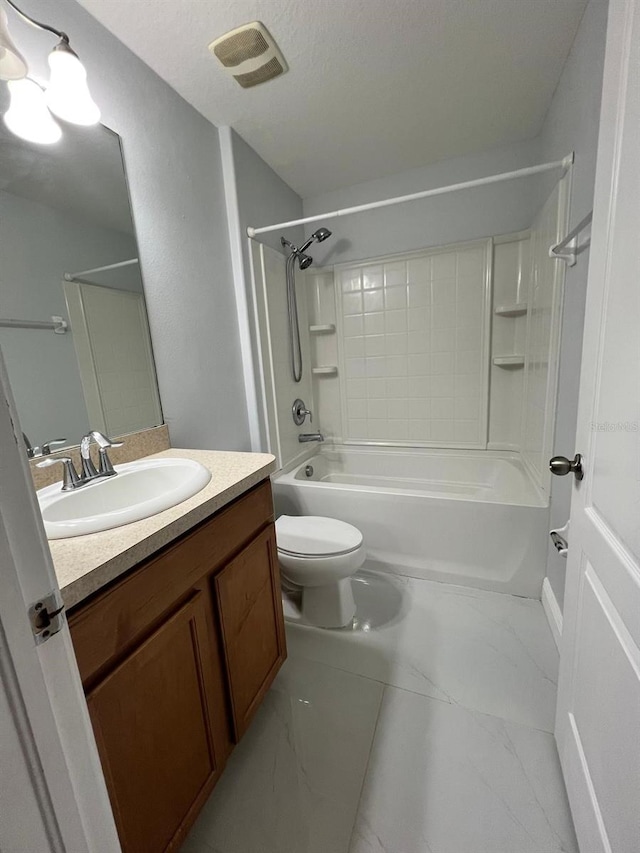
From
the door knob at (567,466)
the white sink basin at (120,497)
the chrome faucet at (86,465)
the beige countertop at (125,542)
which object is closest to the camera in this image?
the beige countertop at (125,542)

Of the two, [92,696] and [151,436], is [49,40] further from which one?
[92,696]

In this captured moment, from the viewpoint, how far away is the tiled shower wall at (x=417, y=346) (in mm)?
2240

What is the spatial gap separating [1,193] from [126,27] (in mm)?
781

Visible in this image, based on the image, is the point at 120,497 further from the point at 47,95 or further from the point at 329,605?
the point at 47,95

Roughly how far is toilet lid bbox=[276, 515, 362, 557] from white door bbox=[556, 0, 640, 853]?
0.84 meters

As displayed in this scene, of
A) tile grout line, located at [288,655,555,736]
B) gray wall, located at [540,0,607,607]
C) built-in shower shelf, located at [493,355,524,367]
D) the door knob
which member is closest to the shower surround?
built-in shower shelf, located at [493,355,524,367]

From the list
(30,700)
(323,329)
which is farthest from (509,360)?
(30,700)

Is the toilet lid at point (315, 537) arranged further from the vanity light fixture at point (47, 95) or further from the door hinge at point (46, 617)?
the vanity light fixture at point (47, 95)

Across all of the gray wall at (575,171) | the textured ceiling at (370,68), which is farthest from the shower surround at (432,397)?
the textured ceiling at (370,68)

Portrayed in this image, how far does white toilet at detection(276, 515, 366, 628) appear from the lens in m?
1.46

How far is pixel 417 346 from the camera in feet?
7.88

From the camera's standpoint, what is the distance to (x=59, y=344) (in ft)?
3.46

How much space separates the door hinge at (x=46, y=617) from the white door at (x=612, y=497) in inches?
33.7

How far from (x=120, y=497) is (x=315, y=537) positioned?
2.77 feet
